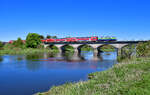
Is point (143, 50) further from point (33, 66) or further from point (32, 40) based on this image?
point (32, 40)

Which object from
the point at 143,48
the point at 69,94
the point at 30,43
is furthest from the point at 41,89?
the point at 30,43

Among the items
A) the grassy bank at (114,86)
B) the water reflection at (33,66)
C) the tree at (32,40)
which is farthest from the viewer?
the tree at (32,40)

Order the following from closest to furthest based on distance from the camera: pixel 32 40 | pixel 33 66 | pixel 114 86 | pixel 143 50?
pixel 114 86
pixel 33 66
pixel 143 50
pixel 32 40

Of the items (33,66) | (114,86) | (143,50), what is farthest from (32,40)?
(114,86)

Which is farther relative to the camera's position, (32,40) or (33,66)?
(32,40)

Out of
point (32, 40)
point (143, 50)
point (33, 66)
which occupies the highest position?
point (32, 40)

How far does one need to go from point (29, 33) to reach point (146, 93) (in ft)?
299

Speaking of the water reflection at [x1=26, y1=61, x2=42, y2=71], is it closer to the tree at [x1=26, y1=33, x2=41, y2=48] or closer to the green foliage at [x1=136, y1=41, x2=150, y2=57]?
the green foliage at [x1=136, y1=41, x2=150, y2=57]

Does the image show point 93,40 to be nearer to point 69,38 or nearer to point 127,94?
point 69,38

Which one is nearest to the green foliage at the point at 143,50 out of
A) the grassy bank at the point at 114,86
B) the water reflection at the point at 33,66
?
the grassy bank at the point at 114,86

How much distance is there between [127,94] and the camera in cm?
809

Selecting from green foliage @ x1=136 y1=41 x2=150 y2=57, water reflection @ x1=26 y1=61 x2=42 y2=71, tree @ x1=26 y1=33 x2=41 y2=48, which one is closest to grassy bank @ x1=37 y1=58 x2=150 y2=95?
water reflection @ x1=26 y1=61 x2=42 y2=71

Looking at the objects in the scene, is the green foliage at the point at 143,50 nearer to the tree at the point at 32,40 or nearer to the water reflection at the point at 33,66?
the water reflection at the point at 33,66

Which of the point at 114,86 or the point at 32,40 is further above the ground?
the point at 32,40
